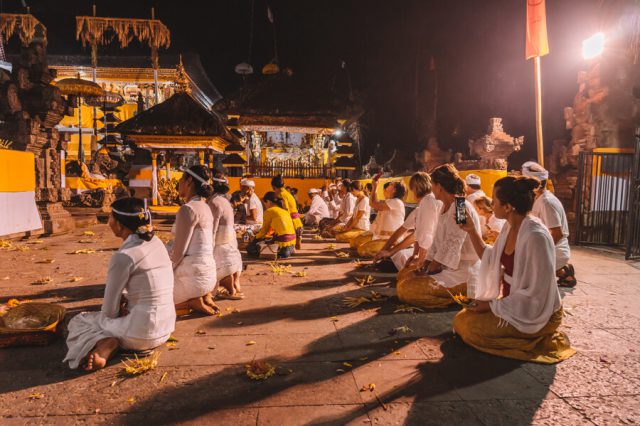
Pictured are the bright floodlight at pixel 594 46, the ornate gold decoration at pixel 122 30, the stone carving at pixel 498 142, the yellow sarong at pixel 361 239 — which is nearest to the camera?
the yellow sarong at pixel 361 239

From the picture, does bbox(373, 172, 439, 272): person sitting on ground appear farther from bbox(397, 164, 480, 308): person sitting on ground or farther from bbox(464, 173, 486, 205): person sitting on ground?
bbox(464, 173, 486, 205): person sitting on ground

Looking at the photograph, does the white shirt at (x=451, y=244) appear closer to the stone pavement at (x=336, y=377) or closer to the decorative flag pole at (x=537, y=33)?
the stone pavement at (x=336, y=377)

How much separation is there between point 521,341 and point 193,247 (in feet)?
11.2

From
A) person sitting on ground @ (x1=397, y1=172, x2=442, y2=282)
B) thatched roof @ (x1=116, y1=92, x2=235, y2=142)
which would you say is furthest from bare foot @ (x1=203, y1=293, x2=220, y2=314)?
thatched roof @ (x1=116, y1=92, x2=235, y2=142)

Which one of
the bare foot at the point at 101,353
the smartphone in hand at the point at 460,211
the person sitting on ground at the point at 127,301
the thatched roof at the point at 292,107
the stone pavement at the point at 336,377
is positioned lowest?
the stone pavement at the point at 336,377

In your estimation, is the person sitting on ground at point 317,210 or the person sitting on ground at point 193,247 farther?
the person sitting on ground at point 317,210

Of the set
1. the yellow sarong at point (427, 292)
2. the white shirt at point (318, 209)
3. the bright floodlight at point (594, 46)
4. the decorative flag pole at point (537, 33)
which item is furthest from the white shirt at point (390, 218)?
the bright floodlight at point (594, 46)

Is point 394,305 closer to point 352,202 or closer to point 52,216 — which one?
point 352,202

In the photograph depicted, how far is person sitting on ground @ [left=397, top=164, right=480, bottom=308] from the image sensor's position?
4562 mm

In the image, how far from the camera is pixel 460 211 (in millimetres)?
3811

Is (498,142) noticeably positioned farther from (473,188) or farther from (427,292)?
(427,292)

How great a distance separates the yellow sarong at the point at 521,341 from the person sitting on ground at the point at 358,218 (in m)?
6.11

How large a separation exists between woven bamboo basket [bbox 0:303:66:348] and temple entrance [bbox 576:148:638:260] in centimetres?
1081

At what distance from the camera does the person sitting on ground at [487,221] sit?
699cm
